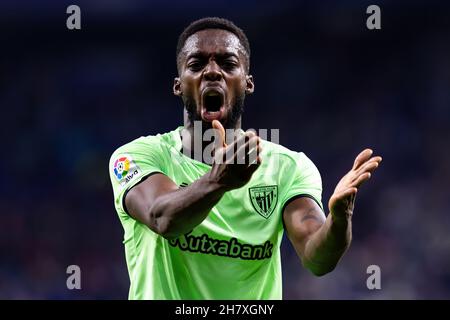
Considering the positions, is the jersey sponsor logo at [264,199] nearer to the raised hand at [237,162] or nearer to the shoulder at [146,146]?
the shoulder at [146,146]

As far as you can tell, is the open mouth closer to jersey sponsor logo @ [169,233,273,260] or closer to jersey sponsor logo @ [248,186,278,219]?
jersey sponsor logo @ [248,186,278,219]

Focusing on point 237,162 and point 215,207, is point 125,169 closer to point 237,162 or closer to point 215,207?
point 215,207

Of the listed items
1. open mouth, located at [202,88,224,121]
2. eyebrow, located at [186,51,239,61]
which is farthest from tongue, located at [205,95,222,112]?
eyebrow, located at [186,51,239,61]

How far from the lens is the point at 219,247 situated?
3.96 metres

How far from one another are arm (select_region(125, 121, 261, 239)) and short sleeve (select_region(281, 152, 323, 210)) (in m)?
0.71

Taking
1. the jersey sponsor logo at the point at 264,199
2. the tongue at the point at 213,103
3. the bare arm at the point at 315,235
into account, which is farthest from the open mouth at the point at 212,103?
the bare arm at the point at 315,235

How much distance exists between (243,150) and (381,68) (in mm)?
7633

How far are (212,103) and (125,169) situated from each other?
632mm

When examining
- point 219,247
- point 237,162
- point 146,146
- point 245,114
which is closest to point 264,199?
point 219,247

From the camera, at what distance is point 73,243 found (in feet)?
31.4

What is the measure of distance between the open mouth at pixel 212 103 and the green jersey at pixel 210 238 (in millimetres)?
248

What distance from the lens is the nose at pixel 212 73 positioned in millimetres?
4203
